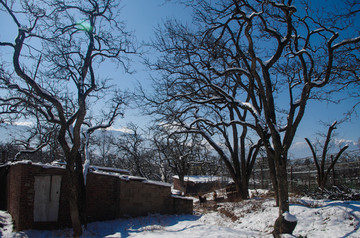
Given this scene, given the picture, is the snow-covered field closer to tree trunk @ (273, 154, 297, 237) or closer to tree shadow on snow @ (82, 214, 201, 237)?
tree shadow on snow @ (82, 214, 201, 237)

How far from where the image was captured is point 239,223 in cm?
972

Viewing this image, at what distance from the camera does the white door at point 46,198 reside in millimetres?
10203

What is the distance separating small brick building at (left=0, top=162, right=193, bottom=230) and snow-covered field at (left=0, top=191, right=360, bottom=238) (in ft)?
1.75

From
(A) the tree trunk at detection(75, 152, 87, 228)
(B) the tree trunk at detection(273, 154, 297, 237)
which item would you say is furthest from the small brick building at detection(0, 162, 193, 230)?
(B) the tree trunk at detection(273, 154, 297, 237)

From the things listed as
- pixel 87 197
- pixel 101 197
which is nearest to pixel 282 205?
pixel 101 197

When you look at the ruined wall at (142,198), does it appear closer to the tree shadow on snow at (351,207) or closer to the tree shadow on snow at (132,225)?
the tree shadow on snow at (132,225)

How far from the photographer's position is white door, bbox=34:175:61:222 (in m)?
10.2

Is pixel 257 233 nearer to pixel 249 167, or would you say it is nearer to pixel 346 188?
pixel 346 188

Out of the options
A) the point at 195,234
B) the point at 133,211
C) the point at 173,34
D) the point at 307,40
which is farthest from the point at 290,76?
the point at 133,211

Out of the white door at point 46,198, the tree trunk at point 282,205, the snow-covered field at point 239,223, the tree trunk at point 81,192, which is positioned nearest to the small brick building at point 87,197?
the white door at point 46,198

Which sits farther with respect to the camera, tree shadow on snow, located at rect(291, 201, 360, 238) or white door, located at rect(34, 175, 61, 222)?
white door, located at rect(34, 175, 61, 222)

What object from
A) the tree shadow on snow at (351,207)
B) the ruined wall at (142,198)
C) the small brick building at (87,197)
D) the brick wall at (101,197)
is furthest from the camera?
the ruined wall at (142,198)

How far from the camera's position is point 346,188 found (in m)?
10.4

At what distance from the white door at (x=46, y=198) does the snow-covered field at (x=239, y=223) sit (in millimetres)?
646
